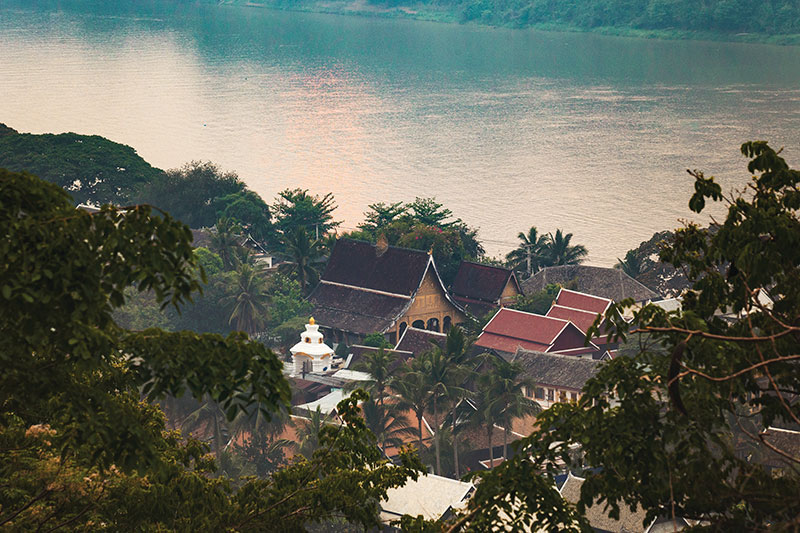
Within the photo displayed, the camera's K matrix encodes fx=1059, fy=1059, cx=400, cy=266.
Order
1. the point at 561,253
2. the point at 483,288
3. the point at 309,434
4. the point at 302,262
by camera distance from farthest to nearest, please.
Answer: the point at 561,253 < the point at 302,262 < the point at 483,288 < the point at 309,434

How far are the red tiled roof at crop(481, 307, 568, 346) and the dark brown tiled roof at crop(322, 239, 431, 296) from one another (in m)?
3.22

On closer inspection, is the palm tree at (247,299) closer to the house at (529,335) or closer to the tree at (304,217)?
the house at (529,335)

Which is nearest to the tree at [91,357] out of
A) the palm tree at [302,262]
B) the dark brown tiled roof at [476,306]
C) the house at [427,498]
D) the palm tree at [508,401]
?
the house at [427,498]

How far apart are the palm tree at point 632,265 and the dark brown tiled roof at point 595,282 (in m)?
1.83

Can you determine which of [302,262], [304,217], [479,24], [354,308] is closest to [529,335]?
[354,308]

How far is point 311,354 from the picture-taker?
1211 inches

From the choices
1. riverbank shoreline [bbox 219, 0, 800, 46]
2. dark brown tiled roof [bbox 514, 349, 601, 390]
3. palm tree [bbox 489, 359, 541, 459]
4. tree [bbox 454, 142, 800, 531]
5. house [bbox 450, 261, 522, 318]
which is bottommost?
riverbank shoreline [bbox 219, 0, 800, 46]

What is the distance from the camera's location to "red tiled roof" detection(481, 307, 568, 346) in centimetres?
3159

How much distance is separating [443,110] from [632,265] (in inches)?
1616

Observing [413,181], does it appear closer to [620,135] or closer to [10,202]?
[620,135]

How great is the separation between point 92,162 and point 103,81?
4982 centimetres

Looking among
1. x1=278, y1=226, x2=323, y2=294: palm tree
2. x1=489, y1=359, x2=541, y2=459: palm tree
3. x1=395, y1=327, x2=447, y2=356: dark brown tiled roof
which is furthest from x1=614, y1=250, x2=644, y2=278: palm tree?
x1=489, y1=359, x2=541, y2=459: palm tree

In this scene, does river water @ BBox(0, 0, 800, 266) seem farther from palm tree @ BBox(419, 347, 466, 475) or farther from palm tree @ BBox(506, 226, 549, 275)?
palm tree @ BBox(419, 347, 466, 475)

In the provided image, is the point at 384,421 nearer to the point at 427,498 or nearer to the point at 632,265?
the point at 427,498
